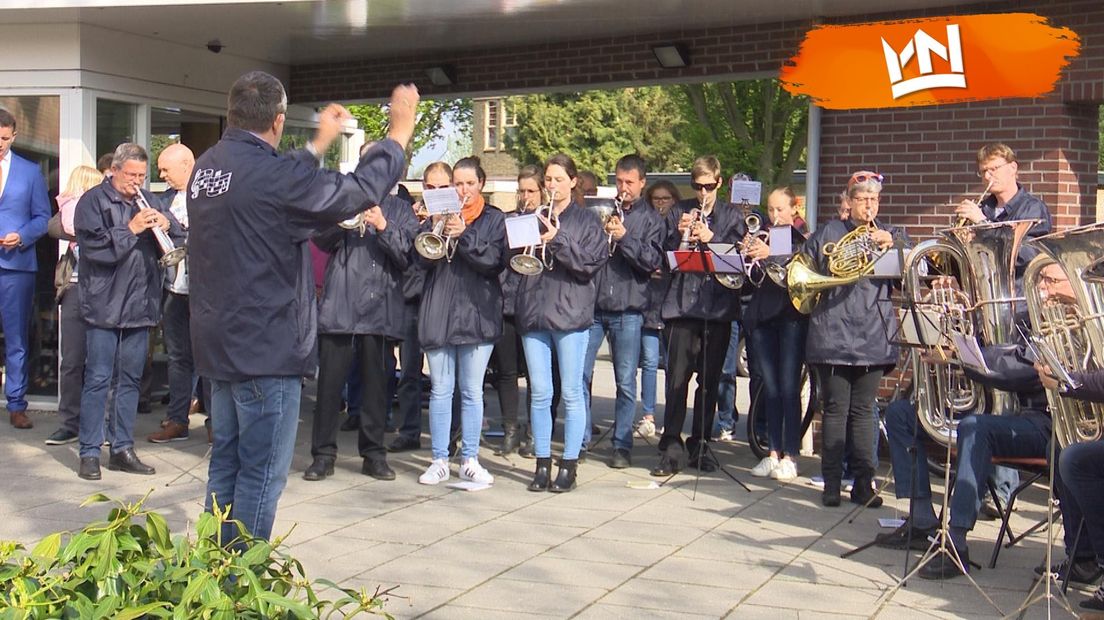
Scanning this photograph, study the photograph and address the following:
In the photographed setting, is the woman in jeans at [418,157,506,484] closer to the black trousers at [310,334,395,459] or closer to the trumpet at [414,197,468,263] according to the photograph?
the trumpet at [414,197,468,263]

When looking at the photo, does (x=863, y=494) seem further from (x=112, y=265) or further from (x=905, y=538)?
(x=112, y=265)

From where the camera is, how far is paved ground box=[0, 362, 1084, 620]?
18.6 ft

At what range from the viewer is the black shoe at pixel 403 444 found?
31.2 ft

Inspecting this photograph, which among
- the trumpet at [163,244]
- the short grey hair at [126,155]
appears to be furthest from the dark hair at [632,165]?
the short grey hair at [126,155]

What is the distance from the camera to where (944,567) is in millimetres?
6109

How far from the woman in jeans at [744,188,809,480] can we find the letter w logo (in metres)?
1.13

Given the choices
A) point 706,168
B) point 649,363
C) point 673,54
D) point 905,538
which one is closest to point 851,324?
point 905,538

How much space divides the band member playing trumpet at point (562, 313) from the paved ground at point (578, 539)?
0.35 meters

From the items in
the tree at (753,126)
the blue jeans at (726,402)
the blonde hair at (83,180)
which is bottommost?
the blue jeans at (726,402)

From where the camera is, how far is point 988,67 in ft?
28.3

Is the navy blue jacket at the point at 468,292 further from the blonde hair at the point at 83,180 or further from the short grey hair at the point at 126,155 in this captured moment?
the blonde hair at the point at 83,180

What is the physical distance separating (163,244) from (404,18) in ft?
10.1

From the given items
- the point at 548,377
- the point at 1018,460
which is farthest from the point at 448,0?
the point at 1018,460

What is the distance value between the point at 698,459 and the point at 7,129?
5.52m
